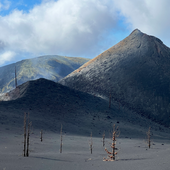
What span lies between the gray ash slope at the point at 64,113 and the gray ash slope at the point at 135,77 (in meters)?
13.0

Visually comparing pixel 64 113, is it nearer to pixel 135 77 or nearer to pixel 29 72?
pixel 135 77

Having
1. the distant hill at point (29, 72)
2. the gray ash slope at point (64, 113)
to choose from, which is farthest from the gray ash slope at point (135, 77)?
the distant hill at point (29, 72)

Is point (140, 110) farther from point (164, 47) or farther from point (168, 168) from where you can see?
point (168, 168)

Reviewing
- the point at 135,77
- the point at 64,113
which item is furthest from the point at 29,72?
the point at 64,113

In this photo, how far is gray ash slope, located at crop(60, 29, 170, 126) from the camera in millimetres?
71750

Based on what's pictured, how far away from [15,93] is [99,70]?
1573 inches

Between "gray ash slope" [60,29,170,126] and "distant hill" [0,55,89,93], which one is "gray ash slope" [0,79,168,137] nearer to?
"gray ash slope" [60,29,170,126]

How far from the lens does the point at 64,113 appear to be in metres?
50.8

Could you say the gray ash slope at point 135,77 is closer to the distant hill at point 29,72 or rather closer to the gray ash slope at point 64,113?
the gray ash slope at point 64,113

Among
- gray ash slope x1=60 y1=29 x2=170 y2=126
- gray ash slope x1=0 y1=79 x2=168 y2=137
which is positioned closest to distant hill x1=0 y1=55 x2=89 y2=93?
gray ash slope x1=60 y1=29 x2=170 y2=126

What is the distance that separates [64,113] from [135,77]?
4179 cm

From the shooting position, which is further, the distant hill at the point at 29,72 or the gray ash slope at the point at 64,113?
the distant hill at the point at 29,72

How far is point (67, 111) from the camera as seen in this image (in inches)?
2051

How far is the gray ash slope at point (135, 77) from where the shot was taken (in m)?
71.8
